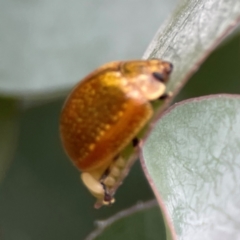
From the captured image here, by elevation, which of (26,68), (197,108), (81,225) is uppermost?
(197,108)

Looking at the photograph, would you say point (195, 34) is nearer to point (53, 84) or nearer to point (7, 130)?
point (53, 84)

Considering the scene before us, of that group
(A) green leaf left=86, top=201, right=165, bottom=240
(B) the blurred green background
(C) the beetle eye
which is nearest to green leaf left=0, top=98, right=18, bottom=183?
(B) the blurred green background

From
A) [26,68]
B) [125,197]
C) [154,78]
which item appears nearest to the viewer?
[154,78]

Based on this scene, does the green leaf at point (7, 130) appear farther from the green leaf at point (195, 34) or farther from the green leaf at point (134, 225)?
the green leaf at point (195, 34)

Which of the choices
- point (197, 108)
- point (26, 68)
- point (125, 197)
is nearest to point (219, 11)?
Result: point (197, 108)

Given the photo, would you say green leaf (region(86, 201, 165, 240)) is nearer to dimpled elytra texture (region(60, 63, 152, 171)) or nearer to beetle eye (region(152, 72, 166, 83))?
dimpled elytra texture (region(60, 63, 152, 171))

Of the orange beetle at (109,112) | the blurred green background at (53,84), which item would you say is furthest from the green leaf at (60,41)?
the orange beetle at (109,112)

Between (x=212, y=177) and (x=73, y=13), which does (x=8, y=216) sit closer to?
(x=73, y=13)
